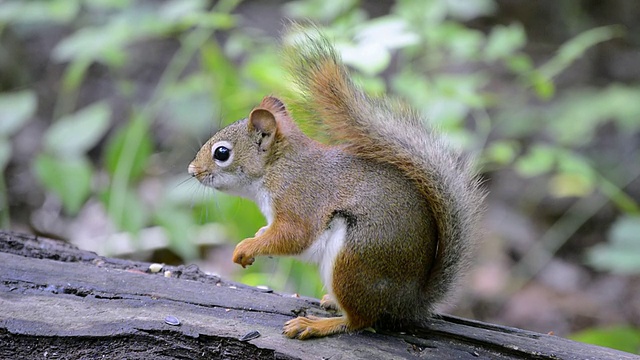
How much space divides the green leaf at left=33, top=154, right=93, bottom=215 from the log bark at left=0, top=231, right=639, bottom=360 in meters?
1.10

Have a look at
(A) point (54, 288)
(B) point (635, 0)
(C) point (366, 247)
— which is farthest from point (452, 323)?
(B) point (635, 0)

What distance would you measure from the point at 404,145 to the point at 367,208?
7.4 inches

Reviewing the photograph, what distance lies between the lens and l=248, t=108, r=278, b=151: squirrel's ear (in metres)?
2.03

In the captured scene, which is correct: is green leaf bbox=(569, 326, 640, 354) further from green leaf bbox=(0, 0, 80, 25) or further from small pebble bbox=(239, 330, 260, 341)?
green leaf bbox=(0, 0, 80, 25)

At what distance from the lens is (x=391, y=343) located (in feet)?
5.91

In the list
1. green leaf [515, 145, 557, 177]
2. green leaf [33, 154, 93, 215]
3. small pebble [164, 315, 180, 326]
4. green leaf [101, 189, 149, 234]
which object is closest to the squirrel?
small pebble [164, 315, 180, 326]

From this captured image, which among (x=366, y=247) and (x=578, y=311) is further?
(x=578, y=311)

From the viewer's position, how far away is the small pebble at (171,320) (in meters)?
1.72

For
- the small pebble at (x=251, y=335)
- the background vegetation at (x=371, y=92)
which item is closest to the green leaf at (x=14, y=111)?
the background vegetation at (x=371, y=92)

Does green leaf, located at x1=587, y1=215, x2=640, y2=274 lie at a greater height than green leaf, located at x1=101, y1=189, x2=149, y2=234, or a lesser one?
greater

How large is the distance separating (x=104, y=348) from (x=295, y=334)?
441mm

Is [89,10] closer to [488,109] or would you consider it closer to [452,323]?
[488,109]

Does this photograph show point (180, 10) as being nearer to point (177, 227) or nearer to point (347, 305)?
point (177, 227)

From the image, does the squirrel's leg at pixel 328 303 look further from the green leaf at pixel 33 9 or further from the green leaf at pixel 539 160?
the green leaf at pixel 33 9
